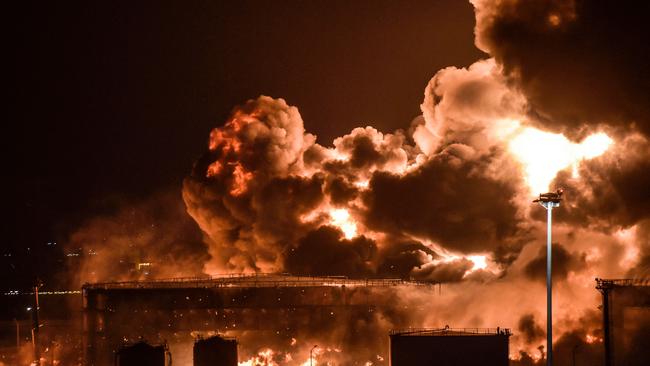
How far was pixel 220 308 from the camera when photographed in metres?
79.0

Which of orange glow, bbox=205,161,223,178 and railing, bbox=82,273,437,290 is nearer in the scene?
railing, bbox=82,273,437,290

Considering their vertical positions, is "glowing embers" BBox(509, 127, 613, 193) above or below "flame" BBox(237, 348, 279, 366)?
above

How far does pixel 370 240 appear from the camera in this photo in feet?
278

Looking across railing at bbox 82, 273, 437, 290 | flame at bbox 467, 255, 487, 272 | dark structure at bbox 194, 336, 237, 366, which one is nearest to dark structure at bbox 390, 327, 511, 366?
dark structure at bbox 194, 336, 237, 366

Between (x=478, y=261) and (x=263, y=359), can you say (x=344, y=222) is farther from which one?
(x=263, y=359)

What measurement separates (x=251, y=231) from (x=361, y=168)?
1395 cm

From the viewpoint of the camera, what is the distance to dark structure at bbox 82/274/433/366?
7694 cm

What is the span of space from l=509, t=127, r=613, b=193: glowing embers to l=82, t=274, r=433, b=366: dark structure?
1332 centimetres

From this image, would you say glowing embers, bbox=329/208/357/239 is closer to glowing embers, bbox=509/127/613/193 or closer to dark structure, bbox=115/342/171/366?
→ glowing embers, bbox=509/127/613/193

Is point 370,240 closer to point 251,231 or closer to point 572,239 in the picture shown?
point 251,231

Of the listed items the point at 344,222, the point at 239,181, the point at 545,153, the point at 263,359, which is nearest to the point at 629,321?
the point at 545,153

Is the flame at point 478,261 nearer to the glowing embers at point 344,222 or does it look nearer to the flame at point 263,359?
the glowing embers at point 344,222

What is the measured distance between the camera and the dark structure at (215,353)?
6000 centimetres

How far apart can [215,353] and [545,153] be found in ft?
94.1
